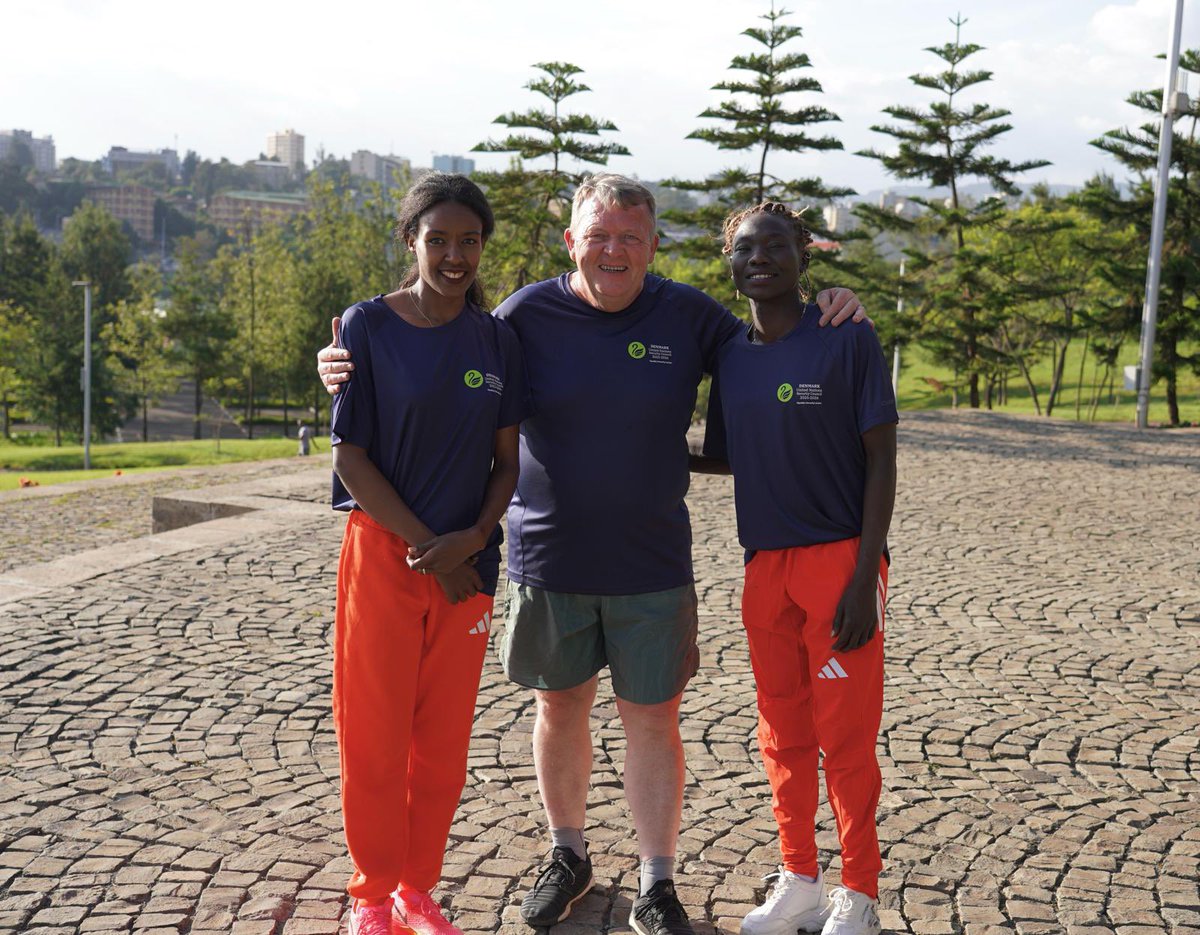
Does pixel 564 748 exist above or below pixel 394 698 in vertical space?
below

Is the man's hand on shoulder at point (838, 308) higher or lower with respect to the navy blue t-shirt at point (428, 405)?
higher

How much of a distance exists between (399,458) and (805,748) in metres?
1.23

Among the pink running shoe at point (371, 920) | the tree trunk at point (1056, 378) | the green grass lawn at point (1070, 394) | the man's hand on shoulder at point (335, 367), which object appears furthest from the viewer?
the green grass lawn at point (1070, 394)

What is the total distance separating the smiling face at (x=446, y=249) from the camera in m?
2.77

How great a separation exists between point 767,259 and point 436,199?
2.60ft

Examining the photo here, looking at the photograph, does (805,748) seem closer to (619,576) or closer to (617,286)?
(619,576)

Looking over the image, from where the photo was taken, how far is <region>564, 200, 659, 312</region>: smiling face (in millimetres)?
2898

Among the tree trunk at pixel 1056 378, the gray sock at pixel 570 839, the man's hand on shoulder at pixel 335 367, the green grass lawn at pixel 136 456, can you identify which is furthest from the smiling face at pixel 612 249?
the tree trunk at pixel 1056 378

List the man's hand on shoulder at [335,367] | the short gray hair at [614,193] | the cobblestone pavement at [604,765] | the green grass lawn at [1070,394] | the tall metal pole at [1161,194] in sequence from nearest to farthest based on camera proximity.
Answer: the man's hand on shoulder at [335,367] < the short gray hair at [614,193] < the cobblestone pavement at [604,765] < the tall metal pole at [1161,194] < the green grass lawn at [1070,394]

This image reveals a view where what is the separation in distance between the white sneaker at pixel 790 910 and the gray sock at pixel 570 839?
46cm

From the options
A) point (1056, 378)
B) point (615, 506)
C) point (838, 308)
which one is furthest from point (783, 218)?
point (1056, 378)

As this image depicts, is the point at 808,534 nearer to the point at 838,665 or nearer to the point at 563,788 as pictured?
the point at 838,665

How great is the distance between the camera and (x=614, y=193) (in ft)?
9.60

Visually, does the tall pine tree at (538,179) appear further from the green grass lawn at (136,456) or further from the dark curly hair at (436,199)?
the dark curly hair at (436,199)
